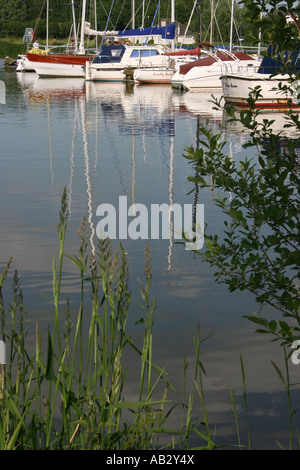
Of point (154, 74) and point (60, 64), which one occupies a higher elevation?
point (154, 74)

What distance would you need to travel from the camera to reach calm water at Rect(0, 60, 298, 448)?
5668 mm

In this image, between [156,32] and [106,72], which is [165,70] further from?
[156,32]

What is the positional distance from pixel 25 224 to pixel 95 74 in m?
47.7

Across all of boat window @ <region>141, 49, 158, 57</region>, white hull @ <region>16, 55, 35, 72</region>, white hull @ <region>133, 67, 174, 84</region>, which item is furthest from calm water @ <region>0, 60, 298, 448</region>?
white hull @ <region>16, 55, 35, 72</region>

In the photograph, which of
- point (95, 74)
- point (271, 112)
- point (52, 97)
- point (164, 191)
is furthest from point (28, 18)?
point (164, 191)

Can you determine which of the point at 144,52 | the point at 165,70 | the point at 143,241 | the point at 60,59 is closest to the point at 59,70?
the point at 60,59

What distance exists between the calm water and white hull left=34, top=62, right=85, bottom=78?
116ft

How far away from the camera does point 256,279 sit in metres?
4.93

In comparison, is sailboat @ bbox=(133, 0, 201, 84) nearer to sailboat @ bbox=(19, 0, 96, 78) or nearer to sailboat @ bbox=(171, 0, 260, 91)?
sailboat @ bbox=(171, 0, 260, 91)

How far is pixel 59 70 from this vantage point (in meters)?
62.3

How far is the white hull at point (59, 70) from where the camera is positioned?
203 feet

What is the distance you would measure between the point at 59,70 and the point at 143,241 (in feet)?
179
